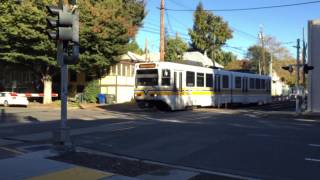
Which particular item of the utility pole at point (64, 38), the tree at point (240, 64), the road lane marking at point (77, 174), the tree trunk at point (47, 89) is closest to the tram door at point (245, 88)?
the tree trunk at point (47, 89)

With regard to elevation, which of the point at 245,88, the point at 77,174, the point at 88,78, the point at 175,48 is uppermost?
the point at 175,48

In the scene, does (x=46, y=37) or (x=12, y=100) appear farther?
(x=12, y=100)

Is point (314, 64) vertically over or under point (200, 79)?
over

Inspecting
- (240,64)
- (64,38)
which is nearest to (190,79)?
(64,38)

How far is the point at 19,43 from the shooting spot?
41.9m

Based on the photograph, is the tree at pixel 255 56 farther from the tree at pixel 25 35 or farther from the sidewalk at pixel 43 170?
the sidewalk at pixel 43 170

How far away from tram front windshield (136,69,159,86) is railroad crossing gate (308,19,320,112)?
9365mm

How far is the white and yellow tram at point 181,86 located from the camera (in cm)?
3141

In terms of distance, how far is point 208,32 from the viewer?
93.1 meters

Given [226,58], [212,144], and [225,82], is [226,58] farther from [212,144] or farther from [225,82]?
[212,144]

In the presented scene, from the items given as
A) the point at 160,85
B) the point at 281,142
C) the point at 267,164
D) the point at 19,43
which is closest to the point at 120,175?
the point at 267,164

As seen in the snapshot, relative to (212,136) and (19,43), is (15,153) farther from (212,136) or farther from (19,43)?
(19,43)

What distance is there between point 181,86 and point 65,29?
19.6 meters

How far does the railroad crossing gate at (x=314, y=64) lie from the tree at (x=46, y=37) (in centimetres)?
1677
